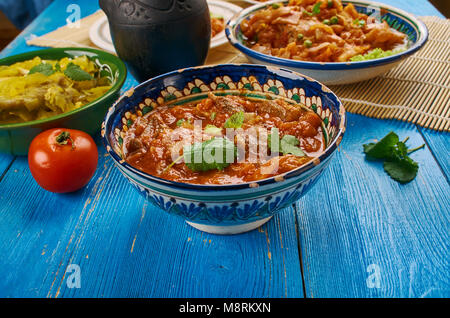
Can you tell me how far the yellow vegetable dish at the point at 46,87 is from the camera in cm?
209

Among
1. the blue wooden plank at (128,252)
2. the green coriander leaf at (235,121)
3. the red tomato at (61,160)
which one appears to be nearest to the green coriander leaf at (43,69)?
the red tomato at (61,160)

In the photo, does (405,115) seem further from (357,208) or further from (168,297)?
(168,297)

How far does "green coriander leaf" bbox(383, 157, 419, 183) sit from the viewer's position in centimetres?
A: 187

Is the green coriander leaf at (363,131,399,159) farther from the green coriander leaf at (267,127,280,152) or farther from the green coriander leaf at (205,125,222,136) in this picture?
the green coriander leaf at (205,125,222,136)

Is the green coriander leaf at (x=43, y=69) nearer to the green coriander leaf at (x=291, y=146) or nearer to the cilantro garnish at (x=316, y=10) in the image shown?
the green coriander leaf at (x=291, y=146)

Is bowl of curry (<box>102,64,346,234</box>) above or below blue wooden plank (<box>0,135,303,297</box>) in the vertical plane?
above

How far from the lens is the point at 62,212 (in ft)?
5.93

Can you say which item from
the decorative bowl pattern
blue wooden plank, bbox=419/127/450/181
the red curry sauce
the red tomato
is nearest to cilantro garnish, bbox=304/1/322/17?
the decorative bowl pattern

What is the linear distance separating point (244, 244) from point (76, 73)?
1.44 metres

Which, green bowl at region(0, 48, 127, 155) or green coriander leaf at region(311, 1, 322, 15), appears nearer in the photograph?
green bowl at region(0, 48, 127, 155)

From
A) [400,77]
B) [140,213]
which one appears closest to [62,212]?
[140,213]

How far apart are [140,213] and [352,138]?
120 centimetres

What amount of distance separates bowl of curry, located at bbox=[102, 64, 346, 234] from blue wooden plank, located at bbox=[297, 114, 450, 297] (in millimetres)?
272

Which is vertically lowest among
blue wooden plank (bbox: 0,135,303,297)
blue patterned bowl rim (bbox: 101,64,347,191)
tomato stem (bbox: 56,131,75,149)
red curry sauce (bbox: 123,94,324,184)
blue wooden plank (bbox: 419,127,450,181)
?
blue wooden plank (bbox: 0,135,303,297)
